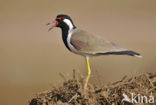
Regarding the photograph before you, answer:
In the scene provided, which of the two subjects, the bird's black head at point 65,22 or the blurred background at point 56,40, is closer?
the bird's black head at point 65,22

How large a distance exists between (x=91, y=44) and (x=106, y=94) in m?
1.41

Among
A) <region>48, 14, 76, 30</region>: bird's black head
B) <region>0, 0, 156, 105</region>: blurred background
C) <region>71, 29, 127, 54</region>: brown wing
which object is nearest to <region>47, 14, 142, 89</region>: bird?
<region>71, 29, 127, 54</region>: brown wing

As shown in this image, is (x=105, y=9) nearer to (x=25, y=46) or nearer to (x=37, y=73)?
(x=25, y=46)

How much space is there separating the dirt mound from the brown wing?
2.77 feet

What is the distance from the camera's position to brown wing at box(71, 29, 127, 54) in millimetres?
6727

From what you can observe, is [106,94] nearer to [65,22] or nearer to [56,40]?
[65,22]

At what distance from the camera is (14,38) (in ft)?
57.5

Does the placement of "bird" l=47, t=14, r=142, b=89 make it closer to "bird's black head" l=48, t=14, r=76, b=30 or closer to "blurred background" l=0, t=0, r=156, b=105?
"bird's black head" l=48, t=14, r=76, b=30

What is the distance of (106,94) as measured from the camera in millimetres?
5520

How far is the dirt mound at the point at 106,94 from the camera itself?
5.33 metres

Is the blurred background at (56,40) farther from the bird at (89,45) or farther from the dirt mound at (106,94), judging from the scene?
the dirt mound at (106,94)

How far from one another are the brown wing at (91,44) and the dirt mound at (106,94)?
845 mm

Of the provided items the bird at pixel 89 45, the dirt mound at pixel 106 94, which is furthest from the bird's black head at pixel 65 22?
the dirt mound at pixel 106 94

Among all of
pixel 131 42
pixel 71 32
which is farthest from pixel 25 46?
pixel 71 32
